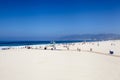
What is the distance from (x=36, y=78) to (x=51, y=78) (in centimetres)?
86

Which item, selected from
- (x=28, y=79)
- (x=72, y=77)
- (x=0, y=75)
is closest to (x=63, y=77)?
(x=72, y=77)

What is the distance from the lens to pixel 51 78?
31.8 feet

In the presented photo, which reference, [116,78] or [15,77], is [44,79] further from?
[116,78]

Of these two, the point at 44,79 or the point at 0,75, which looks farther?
the point at 0,75

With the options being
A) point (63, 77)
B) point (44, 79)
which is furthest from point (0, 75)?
point (63, 77)

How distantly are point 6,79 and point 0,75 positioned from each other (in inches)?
43.9

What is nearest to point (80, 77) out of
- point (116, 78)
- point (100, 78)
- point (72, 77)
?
point (72, 77)

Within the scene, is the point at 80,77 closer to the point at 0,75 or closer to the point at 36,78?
the point at 36,78

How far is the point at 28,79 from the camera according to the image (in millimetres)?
9438

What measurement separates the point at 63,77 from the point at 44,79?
115 centimetres

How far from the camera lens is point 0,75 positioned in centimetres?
1041

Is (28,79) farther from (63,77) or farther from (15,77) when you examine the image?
(63,77)

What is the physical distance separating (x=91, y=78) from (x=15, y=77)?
444 cm

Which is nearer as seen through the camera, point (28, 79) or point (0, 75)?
point (28, 79)
